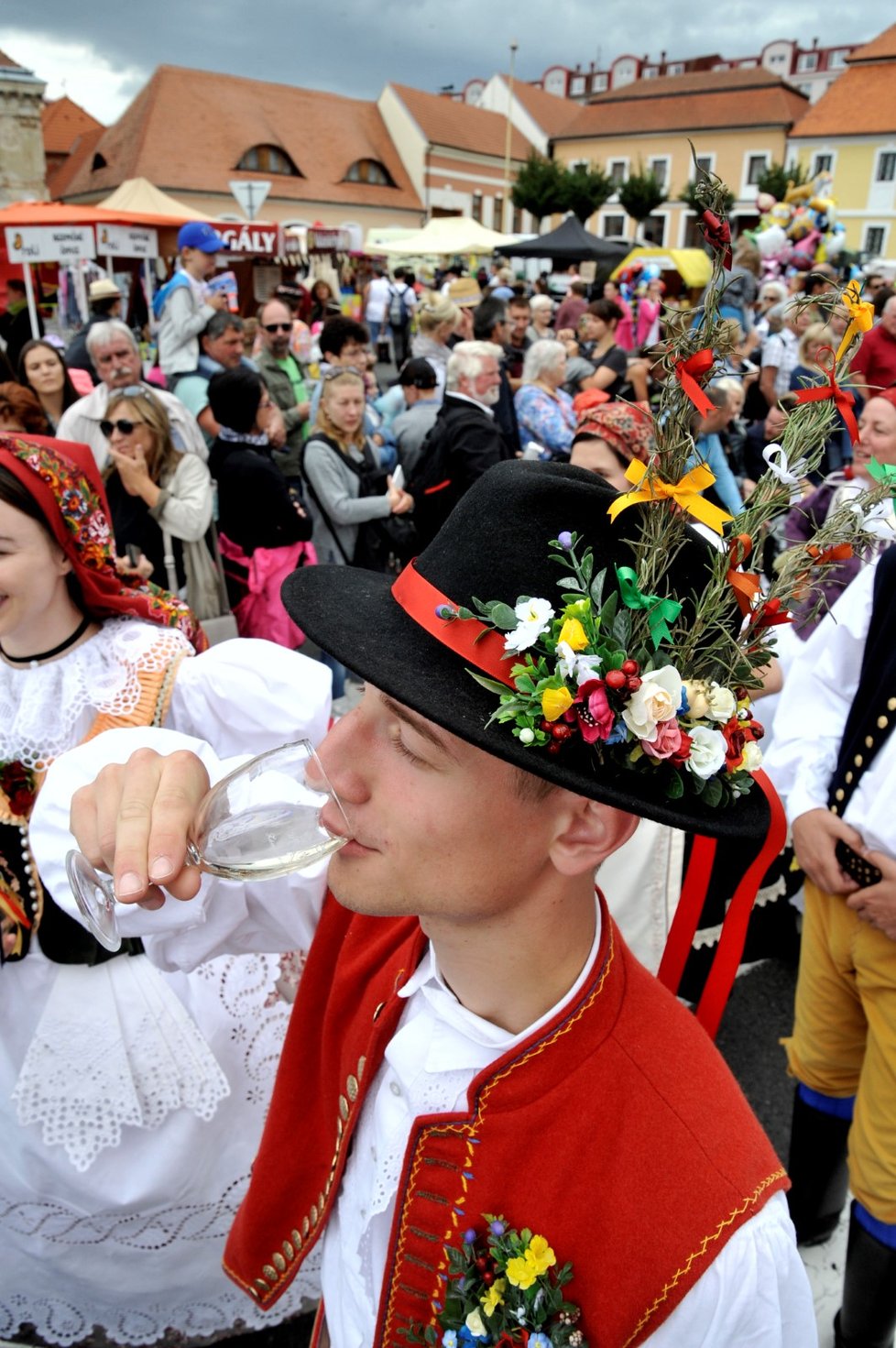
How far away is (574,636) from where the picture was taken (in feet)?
3.17

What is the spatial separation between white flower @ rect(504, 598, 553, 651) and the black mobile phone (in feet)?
4.26

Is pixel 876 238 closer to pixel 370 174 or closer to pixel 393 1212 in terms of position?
pixel 370 174

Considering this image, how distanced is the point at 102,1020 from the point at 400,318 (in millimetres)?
16382

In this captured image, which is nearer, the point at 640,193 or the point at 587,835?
the point at 587,835

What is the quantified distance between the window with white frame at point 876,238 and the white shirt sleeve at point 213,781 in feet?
164

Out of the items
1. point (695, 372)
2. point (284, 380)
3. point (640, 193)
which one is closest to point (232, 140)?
point (640, 193)

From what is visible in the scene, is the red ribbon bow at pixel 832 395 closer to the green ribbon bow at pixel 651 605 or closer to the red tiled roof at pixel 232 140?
the green ribbon bow at pixel 651 605

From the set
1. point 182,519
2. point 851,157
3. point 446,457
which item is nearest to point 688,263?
point 446,457

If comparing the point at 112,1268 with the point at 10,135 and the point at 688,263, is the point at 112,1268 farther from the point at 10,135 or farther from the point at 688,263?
the point at 10,135

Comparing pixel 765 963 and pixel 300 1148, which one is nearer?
pixel 300 1148

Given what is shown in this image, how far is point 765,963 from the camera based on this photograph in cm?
354

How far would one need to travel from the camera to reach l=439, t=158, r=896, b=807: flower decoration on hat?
36.4 inches

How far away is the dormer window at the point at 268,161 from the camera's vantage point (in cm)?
3849

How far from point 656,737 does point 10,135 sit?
1592 inches
